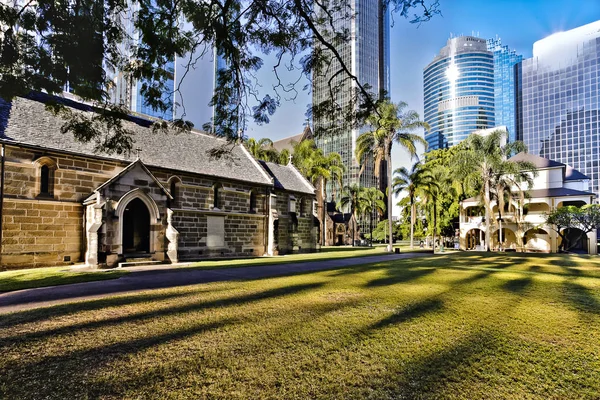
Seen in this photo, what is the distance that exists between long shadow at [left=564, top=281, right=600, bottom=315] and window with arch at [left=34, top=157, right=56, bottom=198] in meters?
20.9

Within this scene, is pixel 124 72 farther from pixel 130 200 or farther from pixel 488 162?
pixel 488 162

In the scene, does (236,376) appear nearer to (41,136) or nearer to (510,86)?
(41,136)

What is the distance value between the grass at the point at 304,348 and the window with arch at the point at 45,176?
11.3m

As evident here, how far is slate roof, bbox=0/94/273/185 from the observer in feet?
48.1

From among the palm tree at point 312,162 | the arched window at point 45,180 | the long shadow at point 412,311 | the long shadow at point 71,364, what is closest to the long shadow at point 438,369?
the long shadow at point 412,311

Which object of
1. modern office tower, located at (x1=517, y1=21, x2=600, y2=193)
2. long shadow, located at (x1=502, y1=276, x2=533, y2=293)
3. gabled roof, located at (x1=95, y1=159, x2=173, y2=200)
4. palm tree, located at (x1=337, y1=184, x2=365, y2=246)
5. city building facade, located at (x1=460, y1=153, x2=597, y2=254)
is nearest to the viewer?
long shadow, located at (x1=502, y1=276, x2=533, y2=293)

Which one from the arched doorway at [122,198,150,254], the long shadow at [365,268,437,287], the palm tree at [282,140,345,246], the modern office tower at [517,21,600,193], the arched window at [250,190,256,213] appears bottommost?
the long shadow at [365,268,437,287]

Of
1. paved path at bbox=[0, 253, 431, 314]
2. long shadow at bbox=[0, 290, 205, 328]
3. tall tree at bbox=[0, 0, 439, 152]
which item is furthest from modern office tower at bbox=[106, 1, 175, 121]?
paved path at bbox=[0, 253, 431, 314]

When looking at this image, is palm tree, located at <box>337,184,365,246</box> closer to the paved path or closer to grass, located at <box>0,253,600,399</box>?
the paved path

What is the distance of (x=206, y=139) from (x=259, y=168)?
509 cm

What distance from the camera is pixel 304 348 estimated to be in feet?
14.3

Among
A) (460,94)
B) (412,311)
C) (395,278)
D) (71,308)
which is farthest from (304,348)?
(460,94)

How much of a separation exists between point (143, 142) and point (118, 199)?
5.62 m

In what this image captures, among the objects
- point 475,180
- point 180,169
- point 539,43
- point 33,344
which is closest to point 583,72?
point 539,43
